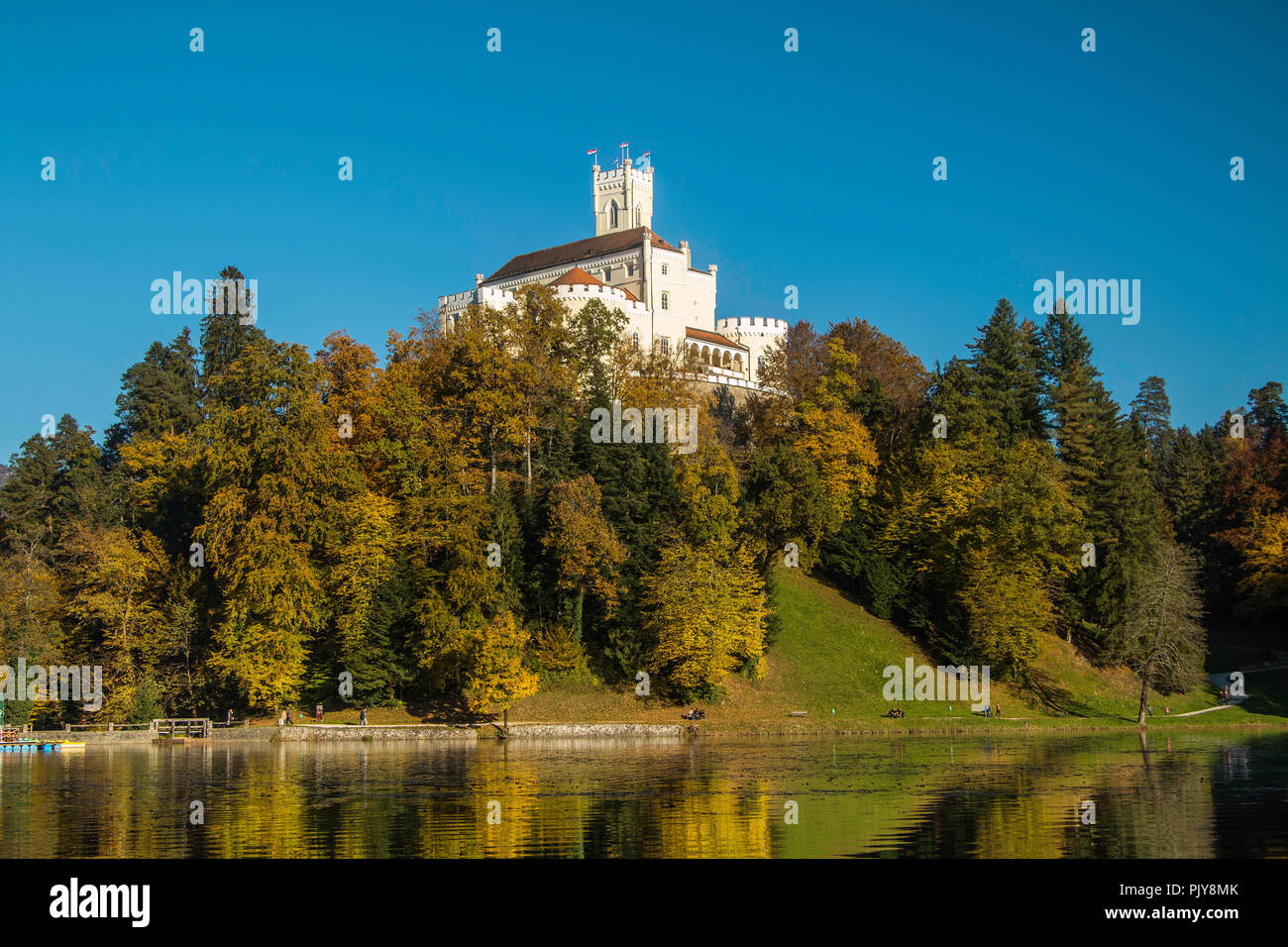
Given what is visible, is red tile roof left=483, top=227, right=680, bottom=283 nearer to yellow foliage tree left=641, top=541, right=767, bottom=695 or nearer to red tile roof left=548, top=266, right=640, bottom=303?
red tile roof left=548, top=266, right=640, bottom=303

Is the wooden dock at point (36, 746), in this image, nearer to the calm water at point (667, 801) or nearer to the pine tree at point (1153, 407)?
the calm water at point (667, 801)

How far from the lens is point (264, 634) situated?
46562mm

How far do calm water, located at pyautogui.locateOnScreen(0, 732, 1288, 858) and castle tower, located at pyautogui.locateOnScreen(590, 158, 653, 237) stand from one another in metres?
89.6

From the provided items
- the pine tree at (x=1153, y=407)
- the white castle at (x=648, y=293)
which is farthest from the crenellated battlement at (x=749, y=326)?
the pine tree at (x=1153, y=407)

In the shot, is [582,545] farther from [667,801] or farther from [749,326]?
[749,326]

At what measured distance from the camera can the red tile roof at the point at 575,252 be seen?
9925 cm

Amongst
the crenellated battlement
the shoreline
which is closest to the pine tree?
the crenellated battlement

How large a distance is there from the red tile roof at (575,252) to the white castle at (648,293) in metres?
0.09

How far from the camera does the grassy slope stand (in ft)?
157

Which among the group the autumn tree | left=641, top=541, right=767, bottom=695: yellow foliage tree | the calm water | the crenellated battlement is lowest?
the calm water

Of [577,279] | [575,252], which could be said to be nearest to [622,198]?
[575,252]

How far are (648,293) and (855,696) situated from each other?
2053 inches
